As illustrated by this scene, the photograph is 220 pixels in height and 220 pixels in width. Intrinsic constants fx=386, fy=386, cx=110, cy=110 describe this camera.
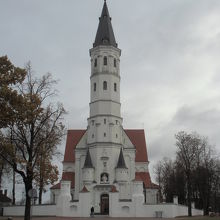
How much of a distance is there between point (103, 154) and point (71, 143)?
1331 cm

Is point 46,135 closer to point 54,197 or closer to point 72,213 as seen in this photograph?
point 72,213

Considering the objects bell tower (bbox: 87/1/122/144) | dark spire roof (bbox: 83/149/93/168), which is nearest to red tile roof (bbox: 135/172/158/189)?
bell tower (bbox: 87/1/122/144)

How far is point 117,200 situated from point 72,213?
20.2 ft

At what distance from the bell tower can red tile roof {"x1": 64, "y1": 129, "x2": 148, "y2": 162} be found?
835cm

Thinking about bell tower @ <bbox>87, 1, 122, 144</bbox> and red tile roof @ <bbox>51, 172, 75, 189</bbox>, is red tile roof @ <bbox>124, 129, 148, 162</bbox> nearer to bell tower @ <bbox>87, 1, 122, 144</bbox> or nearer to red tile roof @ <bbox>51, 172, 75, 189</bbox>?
bell tower @ <bbox>87, 1, 122, 144</bbox>

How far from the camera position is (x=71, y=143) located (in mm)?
71125

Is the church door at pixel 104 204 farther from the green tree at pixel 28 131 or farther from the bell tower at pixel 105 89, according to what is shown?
the green tree at pixel 28 131

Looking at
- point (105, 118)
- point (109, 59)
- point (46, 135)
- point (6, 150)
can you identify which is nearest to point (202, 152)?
point (105, 118)

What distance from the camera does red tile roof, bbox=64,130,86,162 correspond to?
67875 millimetres

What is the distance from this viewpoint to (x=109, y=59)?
63.4 meters

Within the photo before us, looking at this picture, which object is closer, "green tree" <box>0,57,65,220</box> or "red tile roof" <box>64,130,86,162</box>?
"green tree" <box>0,57,65,220</box>

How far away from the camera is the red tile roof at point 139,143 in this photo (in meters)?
69.6

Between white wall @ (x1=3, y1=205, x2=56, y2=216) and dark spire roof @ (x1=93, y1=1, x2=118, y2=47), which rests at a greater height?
dark spire roof @ (x1=93, y1=1, x2=118, y2=47)

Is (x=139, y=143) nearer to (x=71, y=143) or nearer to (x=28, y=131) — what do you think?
(x=71, y=143)
